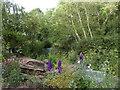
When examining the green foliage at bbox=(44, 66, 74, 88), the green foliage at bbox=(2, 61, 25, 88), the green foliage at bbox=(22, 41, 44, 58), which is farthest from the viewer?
the green foliage at bbox=(22, 41, 44, 58)

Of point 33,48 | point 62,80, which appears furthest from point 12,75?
point 33,48

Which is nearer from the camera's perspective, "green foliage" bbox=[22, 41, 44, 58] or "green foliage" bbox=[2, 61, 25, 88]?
"green foliage" bbox=[2, 61, 25, 88]

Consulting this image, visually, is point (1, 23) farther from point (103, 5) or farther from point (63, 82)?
point (103, 5)

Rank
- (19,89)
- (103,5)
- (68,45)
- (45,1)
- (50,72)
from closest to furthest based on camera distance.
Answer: (19,89) → (50,72) → (45,1) → (103,5) → (68,45)

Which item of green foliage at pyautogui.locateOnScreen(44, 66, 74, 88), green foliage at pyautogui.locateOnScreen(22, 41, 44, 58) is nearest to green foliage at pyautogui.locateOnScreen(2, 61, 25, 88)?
green foliage at pyautogui.locateOnScreen(44, 66, 74, 88)

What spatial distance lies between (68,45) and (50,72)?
635 millimetres

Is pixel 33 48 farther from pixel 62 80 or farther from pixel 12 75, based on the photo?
pixel 62 80

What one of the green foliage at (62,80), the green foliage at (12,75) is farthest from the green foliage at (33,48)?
the green foliage at (62,80)

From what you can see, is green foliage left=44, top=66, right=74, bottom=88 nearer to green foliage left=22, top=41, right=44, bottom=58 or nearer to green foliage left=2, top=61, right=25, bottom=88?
green foliage left=2, top=61, right=25, bottom=88

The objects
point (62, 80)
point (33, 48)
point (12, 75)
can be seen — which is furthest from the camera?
point (33, 48)

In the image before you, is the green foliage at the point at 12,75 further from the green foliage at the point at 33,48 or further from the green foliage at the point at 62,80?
the green foliage at the point at 33,48

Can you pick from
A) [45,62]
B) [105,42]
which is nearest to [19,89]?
[45,62]

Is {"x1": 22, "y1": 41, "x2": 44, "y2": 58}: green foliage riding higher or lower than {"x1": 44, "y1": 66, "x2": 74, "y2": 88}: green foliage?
higher

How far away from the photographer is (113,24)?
2119 millimetres
